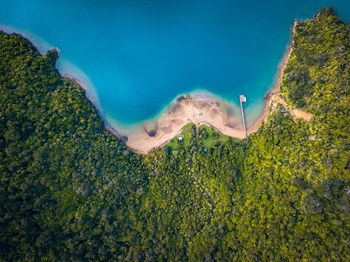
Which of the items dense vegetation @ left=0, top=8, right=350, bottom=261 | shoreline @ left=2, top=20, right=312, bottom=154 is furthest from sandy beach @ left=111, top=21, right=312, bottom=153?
dense vegetation @ left=0, top=8, right=350, bottom=261

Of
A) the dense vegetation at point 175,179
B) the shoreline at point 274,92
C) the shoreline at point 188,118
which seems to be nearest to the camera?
the dense vegetation at point 175,179

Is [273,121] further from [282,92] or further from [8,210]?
[8,210]

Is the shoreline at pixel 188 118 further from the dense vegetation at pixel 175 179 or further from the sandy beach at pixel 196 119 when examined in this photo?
the dense vegetation at pixel 175 179

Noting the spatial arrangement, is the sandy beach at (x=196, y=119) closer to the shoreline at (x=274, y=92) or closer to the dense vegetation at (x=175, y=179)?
the shoreline at (x=274, y=92)

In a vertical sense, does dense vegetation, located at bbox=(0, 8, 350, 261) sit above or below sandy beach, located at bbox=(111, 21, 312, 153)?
below

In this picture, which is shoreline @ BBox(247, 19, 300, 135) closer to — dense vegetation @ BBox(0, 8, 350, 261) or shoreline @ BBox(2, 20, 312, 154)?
shoreline @ BBox(2, 20, 312, 154)

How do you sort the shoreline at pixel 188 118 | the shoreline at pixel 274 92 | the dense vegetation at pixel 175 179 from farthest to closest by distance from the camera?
1. the shoreline at pixel 274 92
2. the shoreline at pixel 188 118
3. the dense vegetation at pixel 175 179

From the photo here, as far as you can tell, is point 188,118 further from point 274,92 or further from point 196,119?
point 274,92

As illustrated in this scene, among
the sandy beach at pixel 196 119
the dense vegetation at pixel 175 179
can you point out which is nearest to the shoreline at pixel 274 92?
the sandy beach at pixel 196 119

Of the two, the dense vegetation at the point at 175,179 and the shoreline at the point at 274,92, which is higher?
the shoreline at the point at 274,92

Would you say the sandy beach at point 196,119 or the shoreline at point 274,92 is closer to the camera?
the sandy beach at point 196,119
